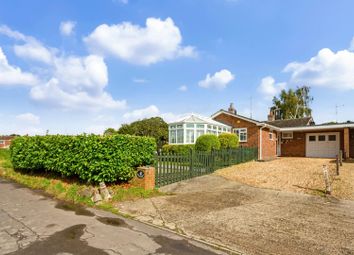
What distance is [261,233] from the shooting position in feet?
19.7

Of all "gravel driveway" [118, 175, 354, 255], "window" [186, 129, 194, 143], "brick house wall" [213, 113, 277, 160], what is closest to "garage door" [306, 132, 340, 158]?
"brick house wall" [213, 113, 277, 160]

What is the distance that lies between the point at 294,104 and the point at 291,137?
1056 inches

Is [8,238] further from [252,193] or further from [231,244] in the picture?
[252,193]

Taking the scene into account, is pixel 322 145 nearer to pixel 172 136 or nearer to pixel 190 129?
pixel 190 129

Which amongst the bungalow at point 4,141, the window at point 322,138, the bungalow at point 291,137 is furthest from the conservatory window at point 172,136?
the bungalow at point 4,141

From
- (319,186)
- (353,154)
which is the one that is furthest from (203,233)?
(353,154)

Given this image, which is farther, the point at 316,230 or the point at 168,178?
the point at 168,178

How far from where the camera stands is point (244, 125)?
1056 inches

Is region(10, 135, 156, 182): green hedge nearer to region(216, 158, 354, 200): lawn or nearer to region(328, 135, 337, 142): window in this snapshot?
region(216, 158, 354, 200): lawn

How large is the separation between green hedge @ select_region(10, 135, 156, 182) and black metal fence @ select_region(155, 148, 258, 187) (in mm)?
659

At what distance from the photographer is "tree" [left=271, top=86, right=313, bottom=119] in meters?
52.2

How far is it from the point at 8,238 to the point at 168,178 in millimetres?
7008

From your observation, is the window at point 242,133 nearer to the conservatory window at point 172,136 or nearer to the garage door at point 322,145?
the garage door at point 322,145

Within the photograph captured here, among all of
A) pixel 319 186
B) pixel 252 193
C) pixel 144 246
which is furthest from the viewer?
pixel 319 186
